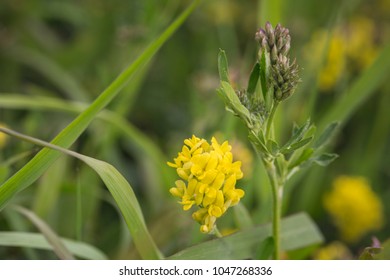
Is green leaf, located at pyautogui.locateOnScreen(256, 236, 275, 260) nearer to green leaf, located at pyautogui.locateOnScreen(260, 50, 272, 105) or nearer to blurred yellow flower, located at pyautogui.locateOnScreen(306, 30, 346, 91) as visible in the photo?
green leaf, located at pyautogui.locateOnScreen(260, 50, 272, 105)

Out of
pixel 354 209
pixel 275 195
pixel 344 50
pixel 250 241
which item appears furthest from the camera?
pixel 344 50

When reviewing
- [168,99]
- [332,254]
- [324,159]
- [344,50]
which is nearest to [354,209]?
[332,254]

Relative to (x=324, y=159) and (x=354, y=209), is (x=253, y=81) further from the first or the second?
(x=354, y=209)

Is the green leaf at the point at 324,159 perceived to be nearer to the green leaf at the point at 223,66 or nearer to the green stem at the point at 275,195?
the green stem at the point at 275,195

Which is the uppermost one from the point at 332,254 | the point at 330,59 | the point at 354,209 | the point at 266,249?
the point at 330,59

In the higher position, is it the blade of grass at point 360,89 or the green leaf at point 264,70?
the blade of grass at point 360,89

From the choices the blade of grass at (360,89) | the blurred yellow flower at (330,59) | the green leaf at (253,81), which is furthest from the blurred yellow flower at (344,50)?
the green leaf at (253,81)
